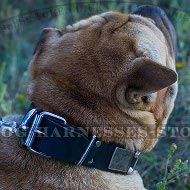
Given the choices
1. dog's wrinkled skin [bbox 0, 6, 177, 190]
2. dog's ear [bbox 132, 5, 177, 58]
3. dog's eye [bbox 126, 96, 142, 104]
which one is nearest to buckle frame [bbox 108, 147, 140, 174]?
dog's wrinkled skin [bbox 0, 6, 177, 190]

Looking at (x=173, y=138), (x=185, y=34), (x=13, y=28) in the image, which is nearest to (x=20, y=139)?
(x=173, y=138)

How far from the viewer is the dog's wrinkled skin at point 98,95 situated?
251 cm

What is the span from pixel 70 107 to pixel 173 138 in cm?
173

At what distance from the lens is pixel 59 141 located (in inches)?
95.3

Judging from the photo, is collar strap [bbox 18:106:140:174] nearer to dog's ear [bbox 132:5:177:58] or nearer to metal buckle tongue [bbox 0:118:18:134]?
metal buckle tongue [bbox 0:118:18:134]

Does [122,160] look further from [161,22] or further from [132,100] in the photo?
[161,22]

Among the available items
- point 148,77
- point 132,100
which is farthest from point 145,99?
point 148,77

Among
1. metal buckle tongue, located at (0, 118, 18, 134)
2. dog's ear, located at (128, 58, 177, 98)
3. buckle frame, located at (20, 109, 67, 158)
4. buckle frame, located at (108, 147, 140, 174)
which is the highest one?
dog's ear, located at (128, 58, 177, 98)

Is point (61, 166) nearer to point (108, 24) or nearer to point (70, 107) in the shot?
point (70, 107)

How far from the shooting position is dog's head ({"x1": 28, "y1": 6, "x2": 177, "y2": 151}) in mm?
2508

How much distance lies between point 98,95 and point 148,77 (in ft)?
0.94

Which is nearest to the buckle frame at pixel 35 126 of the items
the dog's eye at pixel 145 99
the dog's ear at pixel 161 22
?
the dog's eye at pixel 145 99

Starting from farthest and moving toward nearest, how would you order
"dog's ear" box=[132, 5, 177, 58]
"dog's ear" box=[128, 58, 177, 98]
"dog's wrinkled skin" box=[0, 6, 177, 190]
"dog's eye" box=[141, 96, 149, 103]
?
"dog's ear" box=[132, 5, 177, 58]
"dog's eye" box=[141, 96, 149, 103]
"dog's wrinkled skin" box=[0, 6, 177, 190]
"dog's ear" box=[128, 58, 177, 98]

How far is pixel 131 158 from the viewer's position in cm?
265
